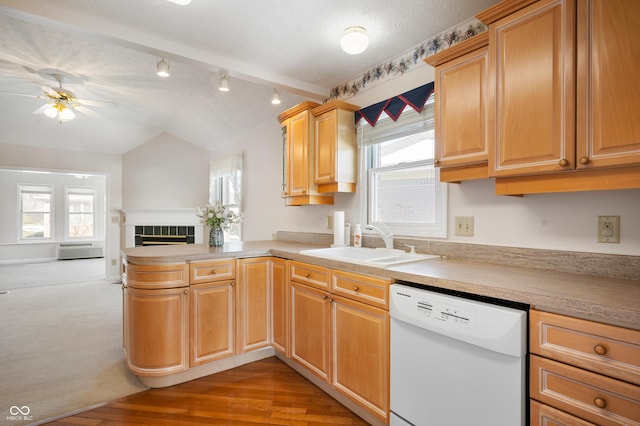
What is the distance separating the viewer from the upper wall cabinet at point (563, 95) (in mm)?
1154

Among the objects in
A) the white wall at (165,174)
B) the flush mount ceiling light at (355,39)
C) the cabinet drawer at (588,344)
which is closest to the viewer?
the cabinet drawer at (588,344)

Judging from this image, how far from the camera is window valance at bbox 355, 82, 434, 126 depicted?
6.92 feet

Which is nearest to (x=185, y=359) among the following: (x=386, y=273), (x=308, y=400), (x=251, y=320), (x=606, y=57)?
(x=251, y=320)

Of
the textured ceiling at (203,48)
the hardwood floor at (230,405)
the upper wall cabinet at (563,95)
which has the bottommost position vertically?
the hardwood floor at (230,405)

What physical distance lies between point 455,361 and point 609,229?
913 millimetres

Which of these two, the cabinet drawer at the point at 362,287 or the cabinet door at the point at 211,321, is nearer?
the cabinet drawer at the point at 362,287

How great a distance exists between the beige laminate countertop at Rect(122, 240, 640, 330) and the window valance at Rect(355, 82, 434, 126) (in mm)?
1066

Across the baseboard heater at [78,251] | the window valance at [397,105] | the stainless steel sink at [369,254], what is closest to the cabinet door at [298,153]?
the window valance at [397,105]

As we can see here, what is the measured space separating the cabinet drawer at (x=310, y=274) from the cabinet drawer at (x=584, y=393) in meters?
1.17

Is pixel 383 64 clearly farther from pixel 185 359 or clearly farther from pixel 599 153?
pixel 185 359

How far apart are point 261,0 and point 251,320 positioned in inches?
86.6

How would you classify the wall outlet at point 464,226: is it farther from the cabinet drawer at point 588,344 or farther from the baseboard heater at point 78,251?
the baseboard heater at point 78,251

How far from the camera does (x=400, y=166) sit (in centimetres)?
239

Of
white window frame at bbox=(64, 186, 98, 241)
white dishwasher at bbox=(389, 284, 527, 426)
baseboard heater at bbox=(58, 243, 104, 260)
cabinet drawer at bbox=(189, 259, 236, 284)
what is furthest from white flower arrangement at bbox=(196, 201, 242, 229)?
white window frame at bbox=(64, 186, 98, 241)
